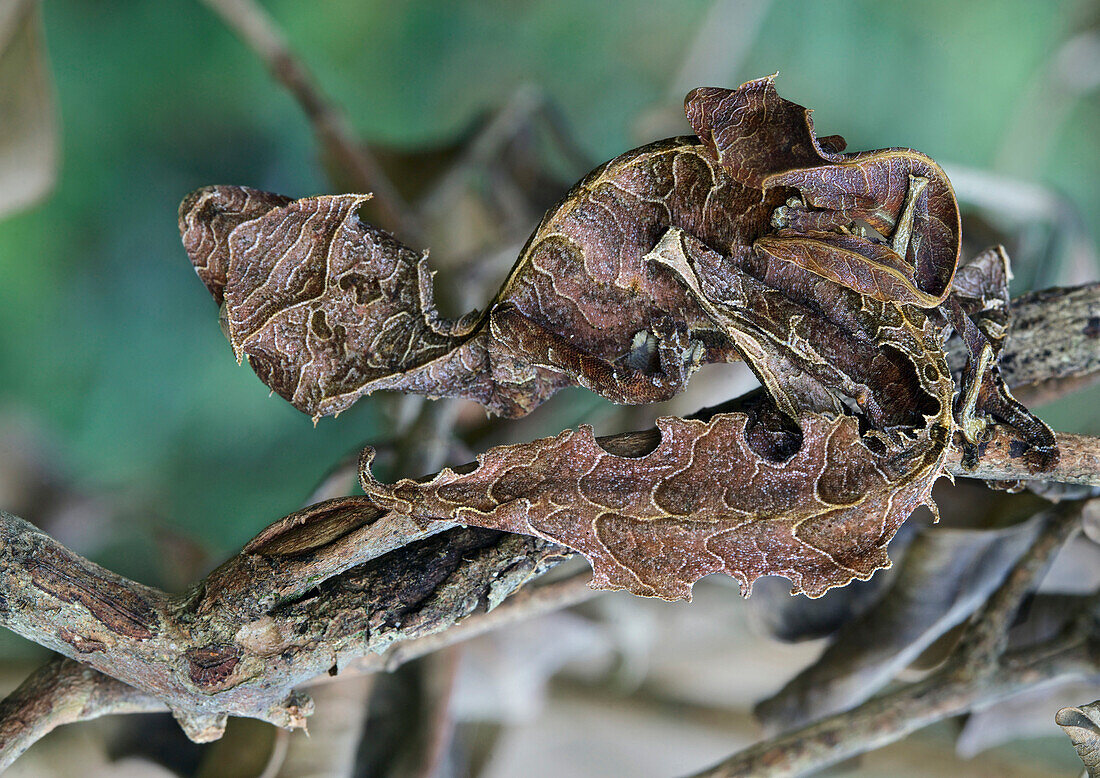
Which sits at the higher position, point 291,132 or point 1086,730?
point 291,132

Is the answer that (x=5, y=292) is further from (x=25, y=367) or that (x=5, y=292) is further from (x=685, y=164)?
(x=685, y=164)

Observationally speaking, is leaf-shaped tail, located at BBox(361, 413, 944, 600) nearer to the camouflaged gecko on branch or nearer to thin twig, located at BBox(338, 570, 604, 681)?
the camouflaged gecko on branch

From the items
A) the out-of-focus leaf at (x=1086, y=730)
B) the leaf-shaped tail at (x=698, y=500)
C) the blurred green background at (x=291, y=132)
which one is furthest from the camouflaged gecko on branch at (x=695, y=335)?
the blurred green background at (x=291, y=132)

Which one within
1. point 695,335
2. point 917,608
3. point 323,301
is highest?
point 323,301

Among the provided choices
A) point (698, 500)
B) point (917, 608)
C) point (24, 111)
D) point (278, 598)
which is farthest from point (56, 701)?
point (917, 608)

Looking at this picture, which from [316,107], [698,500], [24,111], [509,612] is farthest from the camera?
[316,107]

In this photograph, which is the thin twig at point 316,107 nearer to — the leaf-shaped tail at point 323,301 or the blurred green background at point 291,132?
the blurred green background at point 291,132

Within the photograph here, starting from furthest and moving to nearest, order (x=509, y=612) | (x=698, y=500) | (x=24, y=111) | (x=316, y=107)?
(x=316, y=107) < (x=24, y=111) < (x=509, y=612) < (x=698, y=500)

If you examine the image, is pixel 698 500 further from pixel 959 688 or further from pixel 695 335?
pixel 959 688
